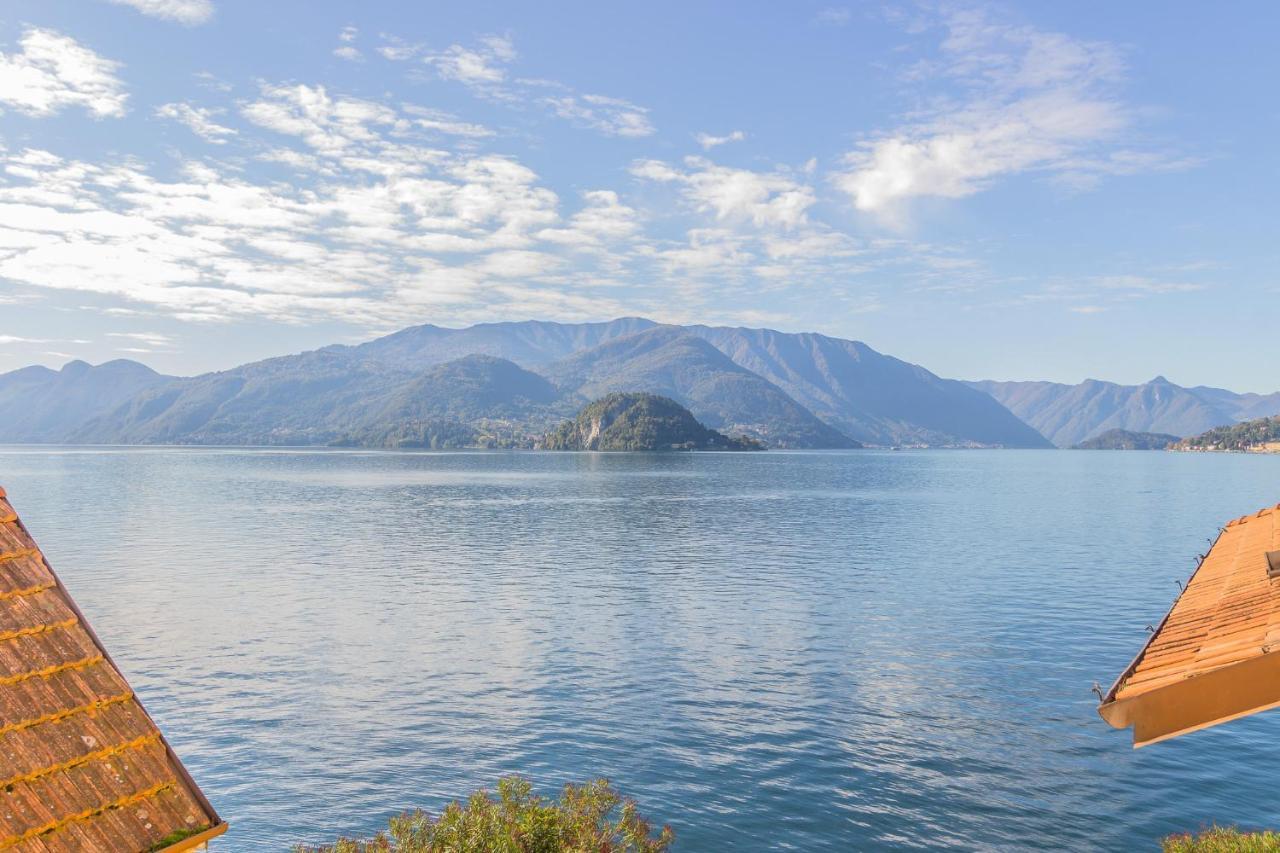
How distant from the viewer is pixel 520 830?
1870 centimetres

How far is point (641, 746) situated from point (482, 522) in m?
86.2

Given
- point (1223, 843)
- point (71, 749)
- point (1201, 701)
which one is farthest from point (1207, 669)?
point (1223, 843)

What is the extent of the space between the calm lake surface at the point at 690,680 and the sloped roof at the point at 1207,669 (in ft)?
44.6

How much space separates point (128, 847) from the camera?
607cm

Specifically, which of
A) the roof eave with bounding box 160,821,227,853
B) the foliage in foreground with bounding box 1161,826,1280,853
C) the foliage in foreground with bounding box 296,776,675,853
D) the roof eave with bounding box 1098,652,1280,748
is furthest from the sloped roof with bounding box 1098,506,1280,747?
the foliage in foreground with bounding box 296,776,675,853

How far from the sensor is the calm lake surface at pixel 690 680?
90.0ft

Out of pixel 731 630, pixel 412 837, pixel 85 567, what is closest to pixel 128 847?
pixel 412 837

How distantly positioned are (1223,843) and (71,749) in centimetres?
2452

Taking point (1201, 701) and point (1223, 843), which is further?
point (1223, 843)

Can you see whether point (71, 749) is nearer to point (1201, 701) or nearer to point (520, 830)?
point (1201, 701)

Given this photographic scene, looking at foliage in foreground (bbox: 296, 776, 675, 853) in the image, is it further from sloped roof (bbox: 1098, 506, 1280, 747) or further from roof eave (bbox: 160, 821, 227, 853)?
roof eave (bbox: 160, 821, 227, 853)

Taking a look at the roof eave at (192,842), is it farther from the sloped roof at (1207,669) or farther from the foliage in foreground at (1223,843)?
the foliage in foreground at (1223,843)

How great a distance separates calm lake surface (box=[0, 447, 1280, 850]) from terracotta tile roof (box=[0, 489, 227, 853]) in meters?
21.3

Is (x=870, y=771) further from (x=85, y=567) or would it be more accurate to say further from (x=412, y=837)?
(x=85, y=567)
